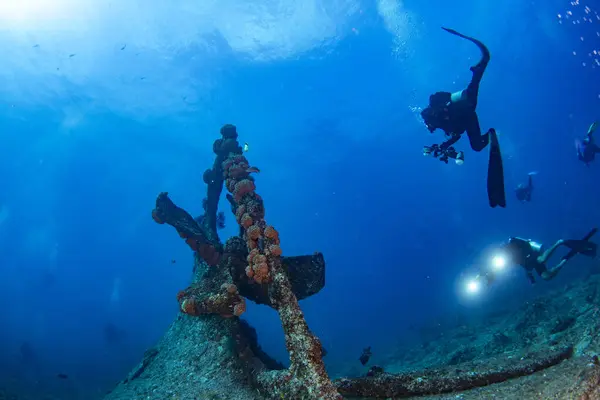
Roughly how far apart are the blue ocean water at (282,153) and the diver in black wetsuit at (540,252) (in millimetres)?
17371

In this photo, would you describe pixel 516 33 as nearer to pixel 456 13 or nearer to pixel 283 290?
pixel 456 13

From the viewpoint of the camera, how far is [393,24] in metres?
36.2

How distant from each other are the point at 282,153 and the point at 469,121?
46825 mm

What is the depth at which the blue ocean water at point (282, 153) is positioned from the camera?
30422 millimetres

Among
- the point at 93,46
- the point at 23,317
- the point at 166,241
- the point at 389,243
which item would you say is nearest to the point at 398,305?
the point at 389,243

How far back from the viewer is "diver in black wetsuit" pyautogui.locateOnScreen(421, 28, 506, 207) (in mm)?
6137

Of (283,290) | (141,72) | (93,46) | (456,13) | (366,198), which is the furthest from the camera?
(366,198)

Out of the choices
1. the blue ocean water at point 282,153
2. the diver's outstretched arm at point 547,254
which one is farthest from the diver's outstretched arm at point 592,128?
the blue ocean water at point 282,153

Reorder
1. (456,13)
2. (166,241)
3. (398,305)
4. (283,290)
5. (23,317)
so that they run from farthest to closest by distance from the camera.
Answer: (166,241)
(398,305)
(23,317)
(456,13)
(283,290)

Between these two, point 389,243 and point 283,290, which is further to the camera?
point 389,243

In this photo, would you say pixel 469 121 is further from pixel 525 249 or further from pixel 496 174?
pixel 525 249

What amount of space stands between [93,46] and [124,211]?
145 feet

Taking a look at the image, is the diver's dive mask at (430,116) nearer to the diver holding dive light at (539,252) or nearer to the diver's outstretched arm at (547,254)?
the diver holding dive light at (539,252)

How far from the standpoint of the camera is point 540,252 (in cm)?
1056
